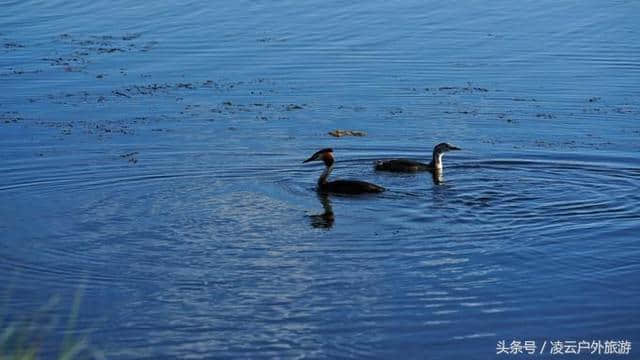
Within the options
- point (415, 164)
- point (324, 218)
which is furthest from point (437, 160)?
point (324, 218)

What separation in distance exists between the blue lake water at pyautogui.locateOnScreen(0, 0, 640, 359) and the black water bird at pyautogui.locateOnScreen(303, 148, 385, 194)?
0.62 ft

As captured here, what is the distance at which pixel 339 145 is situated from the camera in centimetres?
1745

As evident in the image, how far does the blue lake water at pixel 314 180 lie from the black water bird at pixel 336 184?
189 millimetres

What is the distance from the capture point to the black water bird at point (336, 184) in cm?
1527

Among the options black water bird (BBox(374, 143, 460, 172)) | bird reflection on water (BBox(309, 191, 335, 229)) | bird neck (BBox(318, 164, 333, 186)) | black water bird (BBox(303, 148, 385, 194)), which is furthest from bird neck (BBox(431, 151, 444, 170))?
bird reflection on water (BBox(309, 191, 335, 229))

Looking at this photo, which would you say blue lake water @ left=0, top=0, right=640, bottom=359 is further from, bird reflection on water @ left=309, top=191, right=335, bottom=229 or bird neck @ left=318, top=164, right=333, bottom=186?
bird neck @ left=318, top=164, right=333, bottom=186

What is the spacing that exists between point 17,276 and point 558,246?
524cm

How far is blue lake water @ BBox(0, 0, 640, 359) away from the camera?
1112 centimetres

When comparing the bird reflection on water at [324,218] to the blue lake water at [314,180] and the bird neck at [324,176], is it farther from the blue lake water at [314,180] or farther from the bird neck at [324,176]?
the bird neck at [324,176]

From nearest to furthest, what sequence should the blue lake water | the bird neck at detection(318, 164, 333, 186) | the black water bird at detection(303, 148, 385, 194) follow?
the blue lake water
the black water bird at detection(303, 148, 385, 194)
the bird neck at detection(318, 164, 333, 186)

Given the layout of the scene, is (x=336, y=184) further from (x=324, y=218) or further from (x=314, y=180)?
(x=324, y=218)

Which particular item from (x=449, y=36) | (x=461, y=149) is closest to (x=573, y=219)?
(x=461, y=149)

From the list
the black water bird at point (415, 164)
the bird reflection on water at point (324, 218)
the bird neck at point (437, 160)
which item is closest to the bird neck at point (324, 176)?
the bird reflection on water at point (324, 218)

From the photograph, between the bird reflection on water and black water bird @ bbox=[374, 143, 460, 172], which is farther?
black water bird @ bbox=[374, 143, 460, 172]
